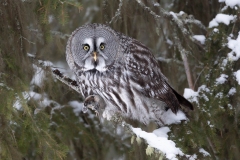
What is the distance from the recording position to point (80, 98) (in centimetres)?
440

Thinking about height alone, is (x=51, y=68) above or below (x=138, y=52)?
below

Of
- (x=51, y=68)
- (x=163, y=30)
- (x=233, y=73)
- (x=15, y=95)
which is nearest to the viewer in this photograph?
(x=15, y=95)

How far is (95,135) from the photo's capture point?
14.1 feet

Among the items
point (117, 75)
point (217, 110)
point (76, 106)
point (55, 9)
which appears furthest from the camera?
point (76, 106)

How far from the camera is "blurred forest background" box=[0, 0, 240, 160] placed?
119 inches

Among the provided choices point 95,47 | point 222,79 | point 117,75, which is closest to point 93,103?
point 117,75

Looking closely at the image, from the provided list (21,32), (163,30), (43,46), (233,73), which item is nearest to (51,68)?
(43,46)

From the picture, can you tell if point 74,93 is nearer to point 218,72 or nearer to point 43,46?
point 43,46

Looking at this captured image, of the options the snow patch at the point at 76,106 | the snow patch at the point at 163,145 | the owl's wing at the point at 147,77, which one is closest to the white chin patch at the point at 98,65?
the owl's wing at the point at 147,77

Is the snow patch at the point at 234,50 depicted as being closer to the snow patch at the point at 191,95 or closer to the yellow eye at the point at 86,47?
the snow patch at the point at 191,95

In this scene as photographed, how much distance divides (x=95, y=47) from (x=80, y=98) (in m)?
0.93

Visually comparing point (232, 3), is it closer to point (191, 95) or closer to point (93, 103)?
point (191, 95)

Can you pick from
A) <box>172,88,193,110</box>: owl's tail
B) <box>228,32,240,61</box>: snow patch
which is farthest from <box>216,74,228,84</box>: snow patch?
<box>172,88,193,110</box>: owl's tail

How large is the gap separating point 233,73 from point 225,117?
0.31m
